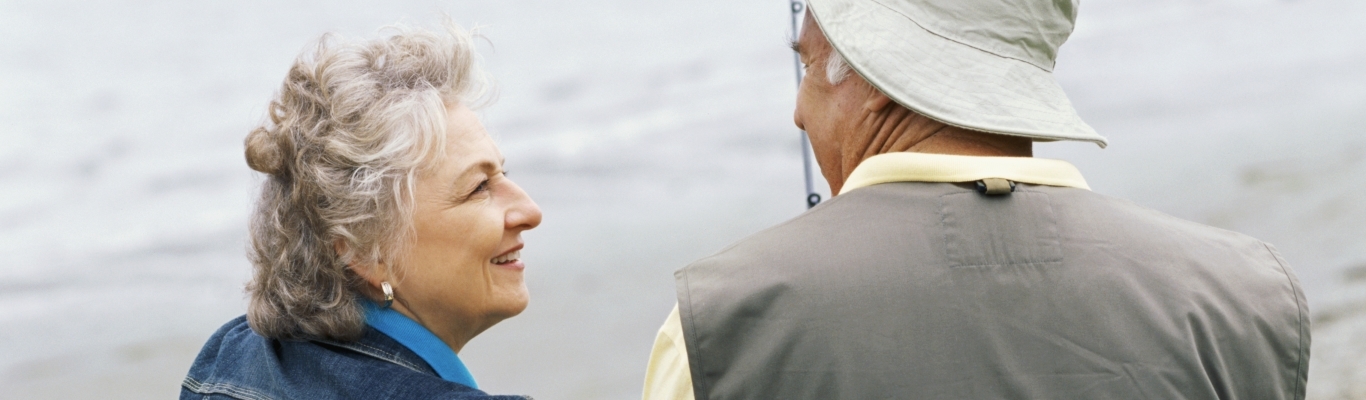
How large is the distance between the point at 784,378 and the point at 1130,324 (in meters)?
0.47

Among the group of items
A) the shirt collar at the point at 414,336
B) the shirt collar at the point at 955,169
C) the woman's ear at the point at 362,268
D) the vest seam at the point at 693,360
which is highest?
the woman's ear at the point at 362,268

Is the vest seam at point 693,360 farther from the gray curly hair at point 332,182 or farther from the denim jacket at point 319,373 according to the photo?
the gray curly hair at point 332,182

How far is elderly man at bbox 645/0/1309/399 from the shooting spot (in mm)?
1409

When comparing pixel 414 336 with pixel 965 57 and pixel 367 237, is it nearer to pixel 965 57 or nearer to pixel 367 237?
pixel 367 237

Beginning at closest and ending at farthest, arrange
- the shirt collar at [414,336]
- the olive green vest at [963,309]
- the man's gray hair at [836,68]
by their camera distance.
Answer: the olive green vest at [963,309] < the man's gray hair at [836,68] < the shirt collar at [414,336]

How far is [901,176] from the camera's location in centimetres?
153

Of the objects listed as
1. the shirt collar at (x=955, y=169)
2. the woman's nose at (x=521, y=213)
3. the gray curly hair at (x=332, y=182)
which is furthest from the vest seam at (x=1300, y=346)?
the gray curly hair at (x=332, y=182)

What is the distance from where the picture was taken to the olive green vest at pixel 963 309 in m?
1.41

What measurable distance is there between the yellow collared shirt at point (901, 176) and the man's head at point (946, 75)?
47mm

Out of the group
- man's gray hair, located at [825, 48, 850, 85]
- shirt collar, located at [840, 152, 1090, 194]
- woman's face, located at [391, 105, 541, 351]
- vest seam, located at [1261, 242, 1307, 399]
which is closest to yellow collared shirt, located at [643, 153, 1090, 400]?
shirt collar, located at [840, 152, 1090, 194]

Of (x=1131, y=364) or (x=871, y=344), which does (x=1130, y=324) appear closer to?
(x=1131, y=364)

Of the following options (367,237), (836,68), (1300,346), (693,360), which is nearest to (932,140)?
(836,68)

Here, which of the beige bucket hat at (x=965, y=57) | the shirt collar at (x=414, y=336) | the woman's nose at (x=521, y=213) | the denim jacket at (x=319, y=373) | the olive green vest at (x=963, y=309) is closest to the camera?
the olive green vest at (x=963, y=309)

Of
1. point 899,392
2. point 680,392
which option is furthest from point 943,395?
point 680,392
